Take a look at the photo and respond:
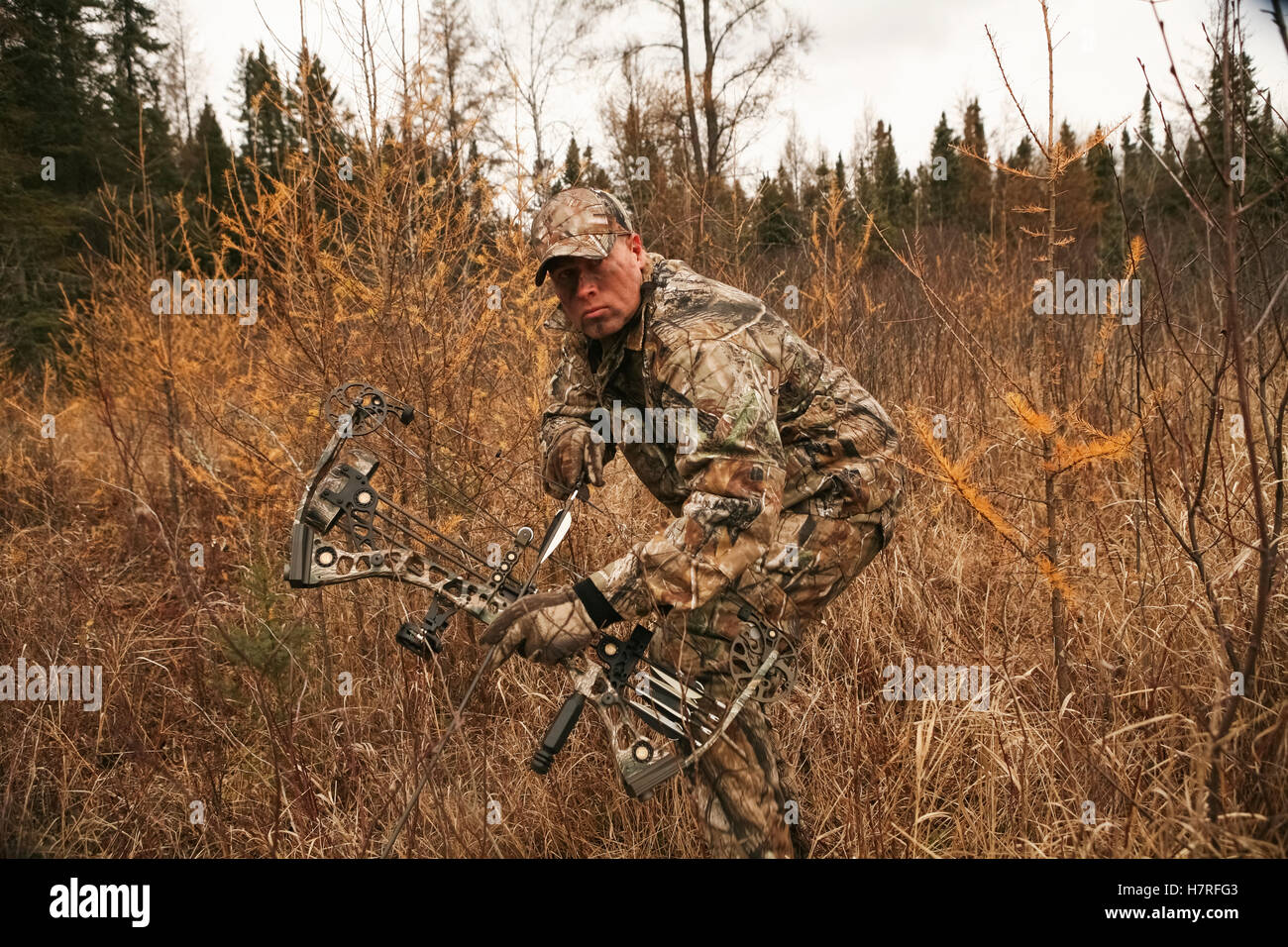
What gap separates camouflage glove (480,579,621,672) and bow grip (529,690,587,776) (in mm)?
132

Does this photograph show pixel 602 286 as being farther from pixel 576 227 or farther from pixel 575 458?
pixel 575 458

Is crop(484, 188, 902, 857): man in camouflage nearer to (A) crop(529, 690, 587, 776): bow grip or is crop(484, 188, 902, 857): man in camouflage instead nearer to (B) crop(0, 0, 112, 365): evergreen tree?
(A) crop(529, 690, 587, 776): bow grip

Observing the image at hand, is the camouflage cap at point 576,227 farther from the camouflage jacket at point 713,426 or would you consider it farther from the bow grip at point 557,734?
the bow grip at point 557,734

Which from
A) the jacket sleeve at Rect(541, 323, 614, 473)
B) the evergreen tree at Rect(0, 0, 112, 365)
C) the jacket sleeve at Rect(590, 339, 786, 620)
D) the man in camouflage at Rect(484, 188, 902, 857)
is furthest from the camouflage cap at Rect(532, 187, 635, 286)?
the evergreen tree at Rect(0, 0, 112, 365)

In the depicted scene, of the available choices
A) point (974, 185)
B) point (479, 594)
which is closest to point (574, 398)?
point (479, 594)

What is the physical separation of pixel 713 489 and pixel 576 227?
0.79 metres

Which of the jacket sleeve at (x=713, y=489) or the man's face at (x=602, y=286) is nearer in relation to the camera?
the jacket sleeve at (x=713, y=489)

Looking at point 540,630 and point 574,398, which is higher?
point 574,398

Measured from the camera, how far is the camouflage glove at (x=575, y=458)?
2.42 metres

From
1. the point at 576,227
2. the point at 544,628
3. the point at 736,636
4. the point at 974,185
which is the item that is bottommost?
the point at 736,636

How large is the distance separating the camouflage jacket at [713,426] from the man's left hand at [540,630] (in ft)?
0.35

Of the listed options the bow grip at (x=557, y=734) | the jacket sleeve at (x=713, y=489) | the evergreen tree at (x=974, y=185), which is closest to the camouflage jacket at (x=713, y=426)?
the jacket sleeve at (x=713, y=489)

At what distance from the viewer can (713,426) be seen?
186cm
